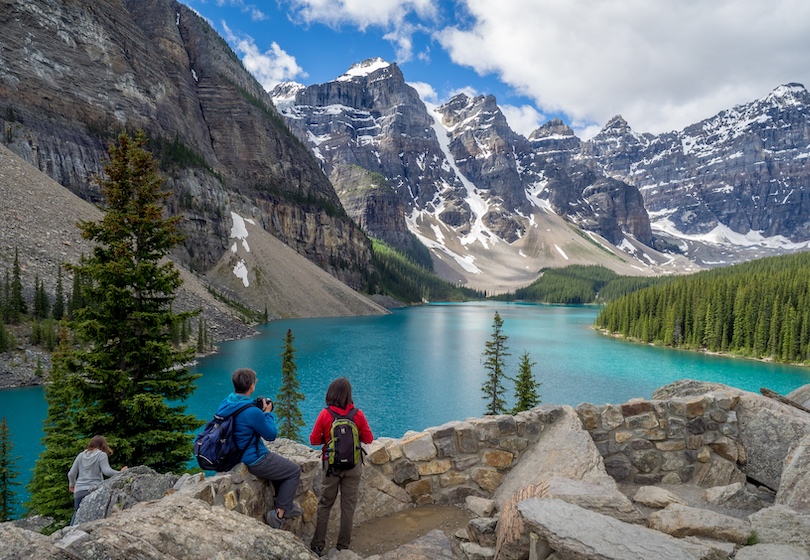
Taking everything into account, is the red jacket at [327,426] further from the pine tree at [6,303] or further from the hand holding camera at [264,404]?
the pine tree at [6,303]

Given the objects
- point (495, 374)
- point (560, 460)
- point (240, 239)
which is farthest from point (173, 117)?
point (560, 460)

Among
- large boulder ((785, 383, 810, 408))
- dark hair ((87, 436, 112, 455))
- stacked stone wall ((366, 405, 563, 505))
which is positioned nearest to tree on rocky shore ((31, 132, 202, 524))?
dark hair ((87, 436, 112, 455))

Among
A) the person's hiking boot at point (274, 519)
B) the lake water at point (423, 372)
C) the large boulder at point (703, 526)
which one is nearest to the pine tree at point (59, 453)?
the person's hiking boot at point (274, 519)

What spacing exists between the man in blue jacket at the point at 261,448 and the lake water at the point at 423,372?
793 inches

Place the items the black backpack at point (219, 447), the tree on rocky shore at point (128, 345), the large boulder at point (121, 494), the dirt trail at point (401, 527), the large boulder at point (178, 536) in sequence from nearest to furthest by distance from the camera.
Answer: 1. the large boulder at point (178, 536)
2. the black backpack at point (219, 447)
3. the large boulder at point (121, 494)
4. the dirt trail at point (401, 527)
5. the tree on rocky shore at point (128, 345)

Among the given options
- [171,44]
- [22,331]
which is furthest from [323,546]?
[171,44]

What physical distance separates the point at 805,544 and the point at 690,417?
14.6ft

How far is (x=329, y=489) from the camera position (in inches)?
255

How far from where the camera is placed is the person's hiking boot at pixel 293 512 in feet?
20.5

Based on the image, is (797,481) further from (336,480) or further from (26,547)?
(26,547)

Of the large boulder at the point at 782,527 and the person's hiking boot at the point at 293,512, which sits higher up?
the large boulder at the point at 782,527

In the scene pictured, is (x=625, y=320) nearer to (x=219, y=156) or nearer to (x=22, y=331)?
(x=22, y=331)

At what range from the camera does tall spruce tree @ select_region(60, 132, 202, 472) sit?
35.9ft

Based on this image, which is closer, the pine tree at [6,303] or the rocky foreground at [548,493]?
the rocky foreground at [548,493]
